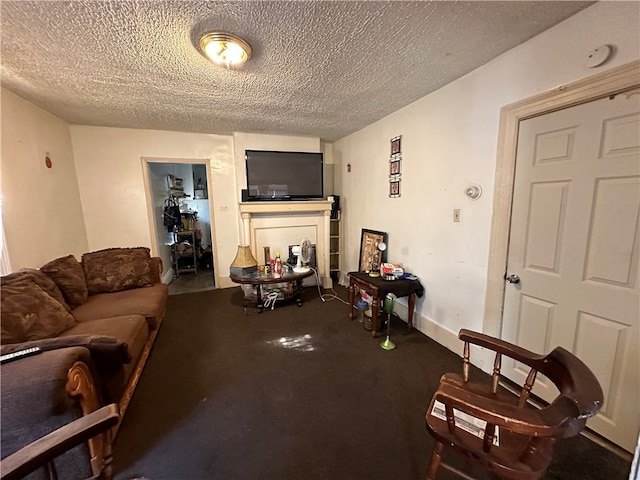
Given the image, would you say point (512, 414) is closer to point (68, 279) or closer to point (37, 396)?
point (37, 396)

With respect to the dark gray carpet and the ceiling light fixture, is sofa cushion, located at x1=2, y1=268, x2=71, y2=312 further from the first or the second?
the ceiling light fixture

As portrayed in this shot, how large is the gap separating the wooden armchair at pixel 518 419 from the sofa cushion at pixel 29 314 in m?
2.22

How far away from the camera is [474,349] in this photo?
218 cm

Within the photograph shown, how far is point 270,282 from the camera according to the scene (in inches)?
125

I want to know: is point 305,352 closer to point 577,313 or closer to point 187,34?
point 577,313

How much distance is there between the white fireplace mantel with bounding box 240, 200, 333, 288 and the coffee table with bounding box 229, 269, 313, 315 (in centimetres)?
65

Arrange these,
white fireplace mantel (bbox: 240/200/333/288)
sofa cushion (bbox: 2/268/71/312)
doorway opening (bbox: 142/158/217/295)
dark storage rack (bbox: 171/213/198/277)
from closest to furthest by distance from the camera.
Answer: sofa cushion (bbox: 2/268/71/312) < white fireplace mantel (bbox: 240/200/333/288) < doorway opening (bbox: 142/158/217/295) < dark storage rack (bbox: 171/213/198/277)

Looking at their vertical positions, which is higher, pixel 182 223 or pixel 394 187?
pixel 394 187

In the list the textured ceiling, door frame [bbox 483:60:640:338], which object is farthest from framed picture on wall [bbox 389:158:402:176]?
door frame [bbox 483:60:640:338]

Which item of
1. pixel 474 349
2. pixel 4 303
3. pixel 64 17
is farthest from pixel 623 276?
pixel 4 303

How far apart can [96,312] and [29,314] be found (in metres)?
0.57

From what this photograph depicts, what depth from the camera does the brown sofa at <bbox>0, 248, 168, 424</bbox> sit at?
1473 millimetres

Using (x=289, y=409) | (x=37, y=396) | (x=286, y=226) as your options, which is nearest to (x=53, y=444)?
(x=37, y=396)

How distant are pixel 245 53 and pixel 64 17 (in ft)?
3.06
